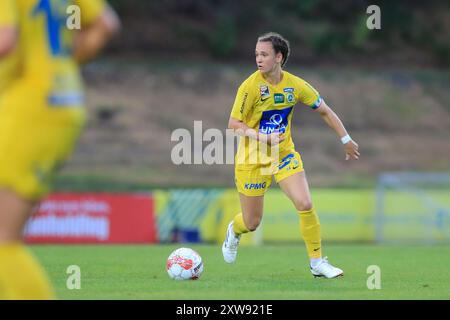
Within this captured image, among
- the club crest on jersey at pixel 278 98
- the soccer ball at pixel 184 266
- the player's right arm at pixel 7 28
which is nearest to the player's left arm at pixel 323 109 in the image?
the club crest on jersey at pixel 278 98

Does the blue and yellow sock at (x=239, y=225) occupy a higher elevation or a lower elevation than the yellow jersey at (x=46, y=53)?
lower

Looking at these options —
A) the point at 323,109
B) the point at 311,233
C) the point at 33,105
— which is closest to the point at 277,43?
the point at 323,109

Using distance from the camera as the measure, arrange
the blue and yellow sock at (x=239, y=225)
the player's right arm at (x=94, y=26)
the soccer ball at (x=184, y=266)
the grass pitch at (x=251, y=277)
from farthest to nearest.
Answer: the blue and yellow sock at (x=239, y=225)
the soccer ball at (x=184, y=266)
the grass pitch at (x=251, y=277)
the player's right arm at (x=94, y=26)

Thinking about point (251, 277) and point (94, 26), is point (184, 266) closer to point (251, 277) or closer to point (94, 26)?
point (251, 277)

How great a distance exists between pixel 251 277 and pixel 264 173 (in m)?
1.13

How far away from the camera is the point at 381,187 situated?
863 inches

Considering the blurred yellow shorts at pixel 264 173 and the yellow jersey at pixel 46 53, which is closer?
the yellow jersey at pixel 46 53

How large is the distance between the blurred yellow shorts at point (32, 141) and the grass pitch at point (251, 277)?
9.71ft

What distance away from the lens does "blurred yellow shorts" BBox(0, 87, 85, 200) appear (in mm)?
4984

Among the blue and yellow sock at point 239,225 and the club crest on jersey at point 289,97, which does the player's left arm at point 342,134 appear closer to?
the club crest on jersey at point 289,97

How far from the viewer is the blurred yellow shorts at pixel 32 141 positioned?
498 centimetres

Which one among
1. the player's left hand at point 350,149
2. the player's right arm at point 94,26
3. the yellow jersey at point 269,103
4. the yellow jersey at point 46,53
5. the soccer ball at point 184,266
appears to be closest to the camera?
the yellow jersey at point 46,53

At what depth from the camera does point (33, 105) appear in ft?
16.7

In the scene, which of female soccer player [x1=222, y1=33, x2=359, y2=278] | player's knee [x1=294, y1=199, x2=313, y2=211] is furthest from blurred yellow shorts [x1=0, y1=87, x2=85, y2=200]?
player's knee [x1=294, y1=199, x2=313, y2=211]
